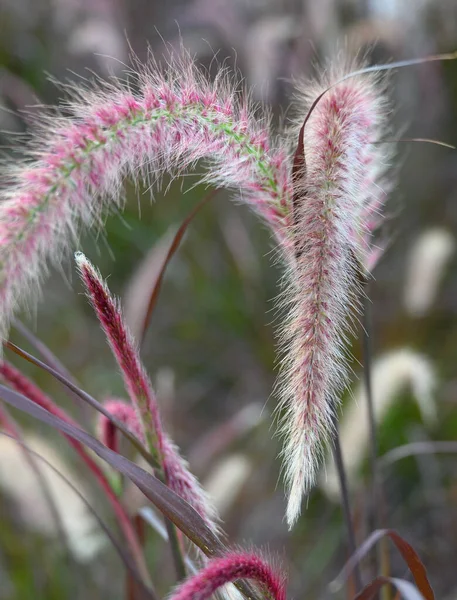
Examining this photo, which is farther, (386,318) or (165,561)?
(386,318)

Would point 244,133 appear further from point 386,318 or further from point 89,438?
point 386,318

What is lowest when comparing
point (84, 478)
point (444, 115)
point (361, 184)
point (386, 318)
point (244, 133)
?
point (386, 318)

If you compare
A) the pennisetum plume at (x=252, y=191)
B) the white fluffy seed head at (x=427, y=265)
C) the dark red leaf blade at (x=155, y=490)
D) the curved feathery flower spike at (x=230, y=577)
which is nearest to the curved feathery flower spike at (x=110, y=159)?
the pennisetum plume at (x=252, y=191)

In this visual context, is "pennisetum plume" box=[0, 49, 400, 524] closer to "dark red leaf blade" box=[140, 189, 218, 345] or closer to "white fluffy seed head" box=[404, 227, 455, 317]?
"dark red leaf blade" box=[140, 189, 218, 345]

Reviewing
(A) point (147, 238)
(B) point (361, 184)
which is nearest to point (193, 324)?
(A) point (147, 238)

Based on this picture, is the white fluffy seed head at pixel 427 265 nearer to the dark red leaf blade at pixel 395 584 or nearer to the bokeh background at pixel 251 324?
the bokeh background at pixel 251 324
